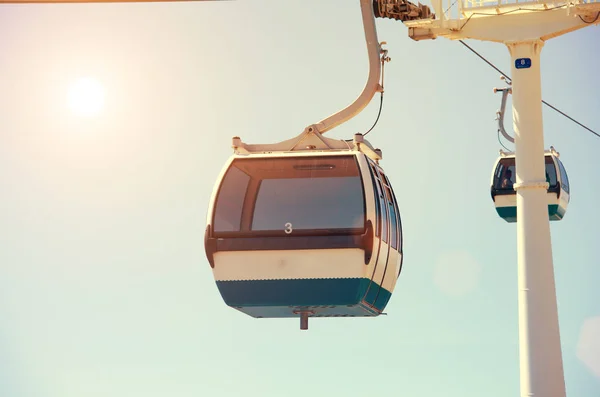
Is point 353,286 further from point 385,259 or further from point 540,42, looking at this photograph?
point 540,42

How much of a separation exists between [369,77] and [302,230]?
247 centimetres

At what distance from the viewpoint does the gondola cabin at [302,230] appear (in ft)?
47.4

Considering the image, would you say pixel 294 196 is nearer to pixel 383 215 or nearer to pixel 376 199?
pixel 376 199

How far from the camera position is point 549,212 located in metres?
34.9

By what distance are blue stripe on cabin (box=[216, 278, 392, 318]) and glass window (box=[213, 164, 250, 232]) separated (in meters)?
0.62

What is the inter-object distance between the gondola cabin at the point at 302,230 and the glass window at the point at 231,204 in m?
0.01

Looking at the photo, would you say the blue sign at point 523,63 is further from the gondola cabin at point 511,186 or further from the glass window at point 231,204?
the glass window at point 231,204

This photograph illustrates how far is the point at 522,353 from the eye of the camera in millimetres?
26953

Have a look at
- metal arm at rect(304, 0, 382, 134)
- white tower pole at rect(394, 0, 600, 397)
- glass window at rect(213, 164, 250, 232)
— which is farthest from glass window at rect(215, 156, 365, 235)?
white tower pole at rect(394, 0, 600, 397)

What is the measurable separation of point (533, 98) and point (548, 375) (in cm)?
568

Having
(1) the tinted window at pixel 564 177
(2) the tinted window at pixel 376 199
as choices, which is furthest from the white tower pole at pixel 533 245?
(2) the tinted window at pixel 376 199

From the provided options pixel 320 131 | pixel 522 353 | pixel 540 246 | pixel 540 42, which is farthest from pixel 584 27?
pixel 320 131

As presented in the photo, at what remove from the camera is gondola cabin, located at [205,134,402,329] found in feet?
47.4

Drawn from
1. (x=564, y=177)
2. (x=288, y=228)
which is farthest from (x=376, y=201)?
(x=564, y=177)
